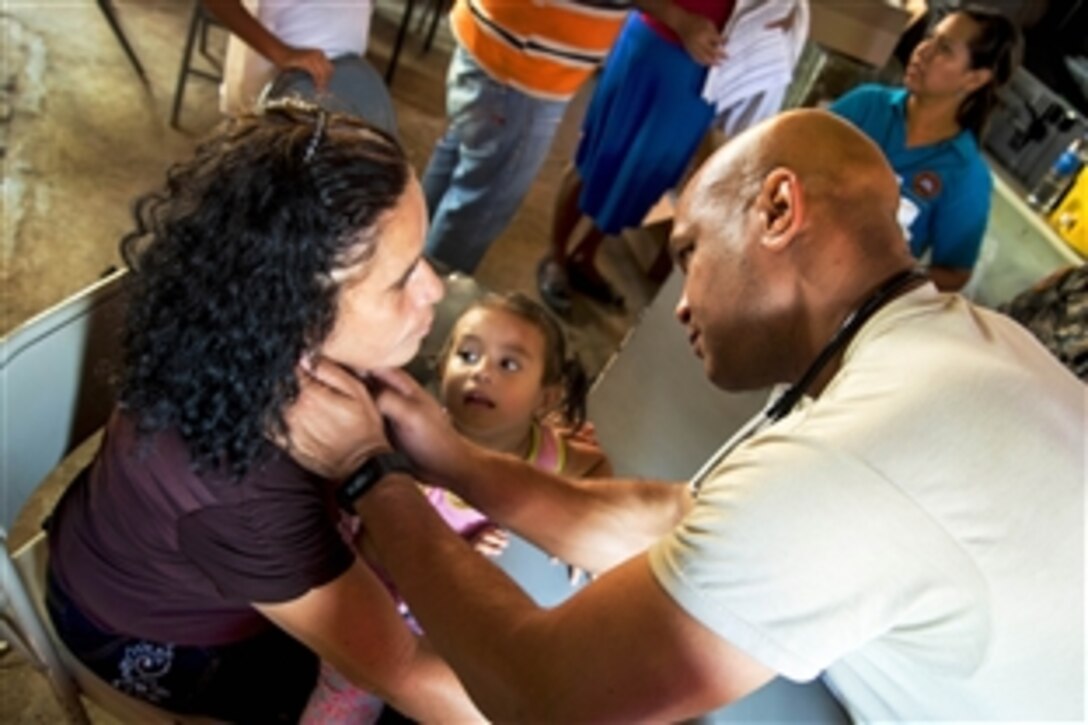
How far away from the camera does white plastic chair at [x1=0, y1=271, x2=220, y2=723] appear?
1.15m

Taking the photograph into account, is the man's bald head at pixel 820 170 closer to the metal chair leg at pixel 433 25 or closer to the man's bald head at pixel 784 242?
the man's bald head at pixel 784 242

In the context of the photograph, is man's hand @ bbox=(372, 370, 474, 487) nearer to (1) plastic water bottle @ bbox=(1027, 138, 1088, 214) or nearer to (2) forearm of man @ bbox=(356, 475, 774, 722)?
(2) forearm of man @ bbox=(356, 475, 774, 722)

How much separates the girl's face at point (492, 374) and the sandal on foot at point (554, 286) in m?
1.79

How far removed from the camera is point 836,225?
1.13 meters

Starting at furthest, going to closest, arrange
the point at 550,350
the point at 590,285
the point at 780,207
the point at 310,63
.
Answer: the point at 590,285, the point at 310,63, the point at 550,350, the point at 780,207

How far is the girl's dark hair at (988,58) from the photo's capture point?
2.41 metres

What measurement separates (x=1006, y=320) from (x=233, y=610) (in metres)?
1.08

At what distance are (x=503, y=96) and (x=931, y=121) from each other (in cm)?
124

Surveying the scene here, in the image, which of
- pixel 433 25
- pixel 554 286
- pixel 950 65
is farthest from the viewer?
pixel 433 25

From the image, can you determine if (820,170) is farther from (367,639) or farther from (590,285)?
(590,285)

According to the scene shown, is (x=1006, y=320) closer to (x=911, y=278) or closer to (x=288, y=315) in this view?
(x=911, y=278)

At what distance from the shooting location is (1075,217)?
9.78 feet

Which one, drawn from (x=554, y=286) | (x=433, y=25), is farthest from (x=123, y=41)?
(x=554, y=286)

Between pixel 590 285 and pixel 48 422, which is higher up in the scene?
pixel 48 422
